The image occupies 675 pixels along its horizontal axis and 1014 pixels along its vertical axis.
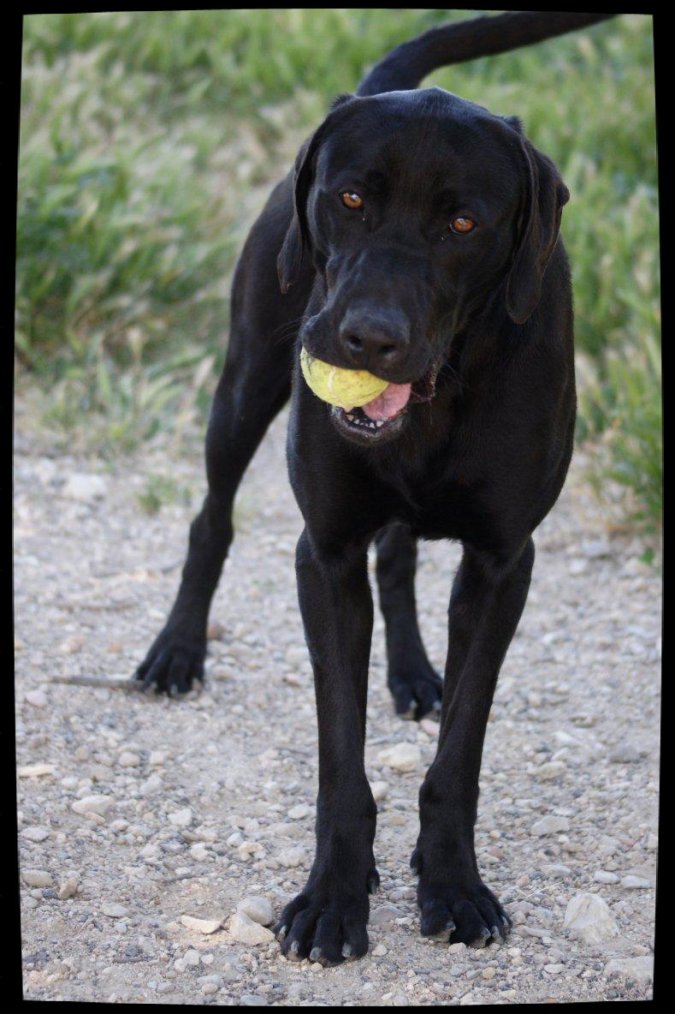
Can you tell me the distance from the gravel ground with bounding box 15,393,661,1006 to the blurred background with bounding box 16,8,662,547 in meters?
0.41

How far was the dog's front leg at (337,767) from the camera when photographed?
2.73 m

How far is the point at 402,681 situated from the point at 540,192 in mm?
1726

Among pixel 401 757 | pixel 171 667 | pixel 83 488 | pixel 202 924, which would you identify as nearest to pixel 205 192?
pixel 83 488

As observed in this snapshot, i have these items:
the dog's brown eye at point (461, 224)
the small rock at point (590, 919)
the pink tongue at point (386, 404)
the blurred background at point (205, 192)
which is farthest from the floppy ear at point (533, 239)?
the blurred background at point (205, 192)

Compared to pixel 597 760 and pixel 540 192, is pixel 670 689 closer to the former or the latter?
pixel 540 192

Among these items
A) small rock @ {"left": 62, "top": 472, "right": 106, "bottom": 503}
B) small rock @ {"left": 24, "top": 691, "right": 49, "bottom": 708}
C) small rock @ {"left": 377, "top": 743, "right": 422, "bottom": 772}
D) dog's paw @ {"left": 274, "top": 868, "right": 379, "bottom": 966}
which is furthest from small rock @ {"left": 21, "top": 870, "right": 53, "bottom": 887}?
small rock @ {"left": 62, "top": 472, "right": 106, "bottom": 503}

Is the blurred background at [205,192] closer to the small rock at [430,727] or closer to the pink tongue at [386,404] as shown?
the small rock at [430,727]

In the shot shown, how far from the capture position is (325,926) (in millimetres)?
2717

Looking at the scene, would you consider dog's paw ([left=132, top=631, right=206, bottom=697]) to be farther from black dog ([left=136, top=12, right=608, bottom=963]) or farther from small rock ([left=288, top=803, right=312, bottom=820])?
black dog ([left=136, top=12, right=608, bottom=963])

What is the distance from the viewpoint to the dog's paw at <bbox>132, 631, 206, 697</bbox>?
13.2 ft

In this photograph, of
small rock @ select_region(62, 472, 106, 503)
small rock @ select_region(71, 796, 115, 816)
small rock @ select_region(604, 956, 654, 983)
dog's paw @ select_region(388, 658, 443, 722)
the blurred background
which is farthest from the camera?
the blurred background

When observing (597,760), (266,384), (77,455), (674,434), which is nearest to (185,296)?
(77,455)

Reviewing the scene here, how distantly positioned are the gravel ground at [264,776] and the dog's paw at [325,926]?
0.09 ft

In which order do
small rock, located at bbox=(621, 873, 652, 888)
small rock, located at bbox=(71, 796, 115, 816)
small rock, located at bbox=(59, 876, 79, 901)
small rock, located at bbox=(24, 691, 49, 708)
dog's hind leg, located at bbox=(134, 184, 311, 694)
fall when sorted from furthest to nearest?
small rock, located at bbox=(24, 691, 49, 708) → dog's hind leg, located at bbox=(134, 184, 311, 694) → small rock, located at bbox=(71, 796, 115, 816) → small rock, located at bbox=(621, 873, 652, 888) → small rock, located at bbox=(59, 876, 79, 901)
